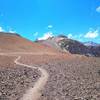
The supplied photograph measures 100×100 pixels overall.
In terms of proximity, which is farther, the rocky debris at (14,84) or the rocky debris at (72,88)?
the rocky debris at (14,84)

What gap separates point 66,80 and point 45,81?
2.43 m

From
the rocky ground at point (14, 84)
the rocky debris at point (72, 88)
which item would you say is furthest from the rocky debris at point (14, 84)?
the rocky debris at point (72, 88)

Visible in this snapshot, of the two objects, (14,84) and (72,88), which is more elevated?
(14,84)

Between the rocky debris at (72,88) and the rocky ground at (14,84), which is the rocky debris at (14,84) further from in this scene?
the rocky debris at (72,88)

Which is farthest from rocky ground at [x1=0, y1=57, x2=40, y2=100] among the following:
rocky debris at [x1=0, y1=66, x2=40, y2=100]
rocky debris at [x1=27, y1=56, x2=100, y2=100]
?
rocky debris at [x1=27, y1=56, x2=100, y2=100]

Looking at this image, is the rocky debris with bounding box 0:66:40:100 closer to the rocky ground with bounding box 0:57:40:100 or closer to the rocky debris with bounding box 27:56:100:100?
the rocky ground with bounding box 0:57:40:100

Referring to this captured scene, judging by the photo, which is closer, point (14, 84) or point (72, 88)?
point (72, 88)

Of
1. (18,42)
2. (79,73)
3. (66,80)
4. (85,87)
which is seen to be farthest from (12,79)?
(18,42)

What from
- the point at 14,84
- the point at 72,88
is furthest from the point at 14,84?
the point at 72,88

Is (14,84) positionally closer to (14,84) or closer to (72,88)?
(14,84)

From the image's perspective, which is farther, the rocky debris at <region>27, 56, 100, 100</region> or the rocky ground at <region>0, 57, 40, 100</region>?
the rocky ground at <region>0, 57, 40, 100</region>

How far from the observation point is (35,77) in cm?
3575

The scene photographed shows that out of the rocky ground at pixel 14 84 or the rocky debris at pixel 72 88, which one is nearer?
the rocky debris at pixel 72 88

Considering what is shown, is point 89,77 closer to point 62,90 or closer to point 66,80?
point 66,80
